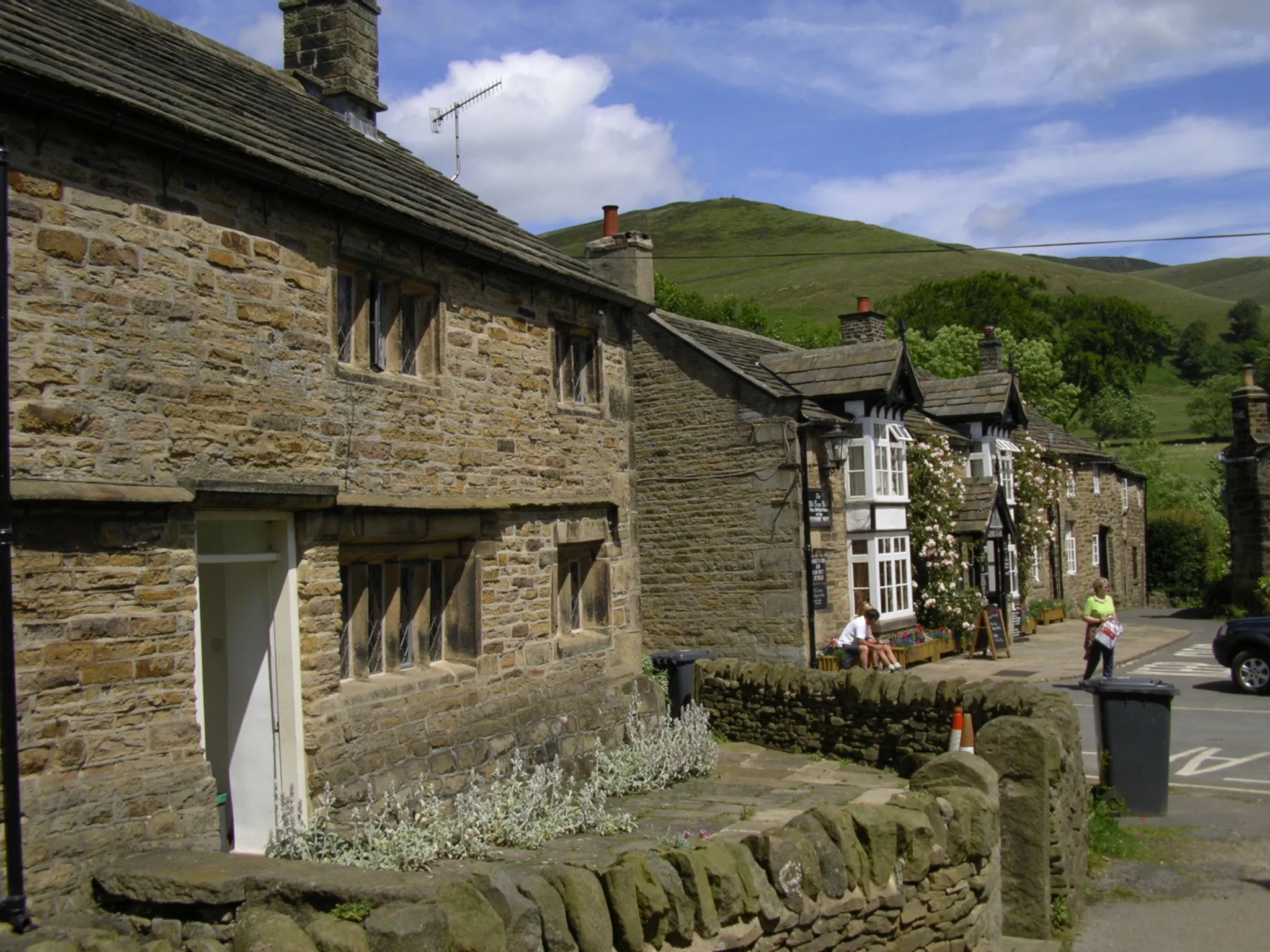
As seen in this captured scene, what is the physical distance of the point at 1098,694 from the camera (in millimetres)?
11031

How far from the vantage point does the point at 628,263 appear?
52.6 feet

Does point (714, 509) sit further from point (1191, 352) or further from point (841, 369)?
point (1191, 352)

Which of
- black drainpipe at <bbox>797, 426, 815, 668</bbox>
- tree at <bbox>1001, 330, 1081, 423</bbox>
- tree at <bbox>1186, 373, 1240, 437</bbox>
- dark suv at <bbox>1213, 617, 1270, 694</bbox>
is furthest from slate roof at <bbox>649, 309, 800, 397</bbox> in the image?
tree at <bbox>1186, 373, 1240, 437</bbox>

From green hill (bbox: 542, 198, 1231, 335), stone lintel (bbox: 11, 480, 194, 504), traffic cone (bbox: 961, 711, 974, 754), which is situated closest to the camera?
stone lintel (bbox: 11, 480, 194, 504)

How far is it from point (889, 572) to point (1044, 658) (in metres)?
3.98

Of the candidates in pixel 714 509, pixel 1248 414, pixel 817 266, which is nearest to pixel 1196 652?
pixel 1248 414

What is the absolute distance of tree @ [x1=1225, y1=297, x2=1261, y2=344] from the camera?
12331cm

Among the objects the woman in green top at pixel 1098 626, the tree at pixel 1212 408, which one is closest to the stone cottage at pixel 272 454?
the woman in green top at pixel 1098 626

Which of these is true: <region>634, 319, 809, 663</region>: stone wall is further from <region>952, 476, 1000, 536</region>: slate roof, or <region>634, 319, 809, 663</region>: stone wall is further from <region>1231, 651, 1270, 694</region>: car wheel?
<region>952, 476, 1000, 536</region>: slate roof

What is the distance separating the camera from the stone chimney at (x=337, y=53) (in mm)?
13211

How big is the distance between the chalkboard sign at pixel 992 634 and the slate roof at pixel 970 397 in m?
5.78

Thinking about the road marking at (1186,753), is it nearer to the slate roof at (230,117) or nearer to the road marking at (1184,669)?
the road marking at (1184,669)

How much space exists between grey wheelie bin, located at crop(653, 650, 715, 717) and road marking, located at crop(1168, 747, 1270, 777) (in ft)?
19.2

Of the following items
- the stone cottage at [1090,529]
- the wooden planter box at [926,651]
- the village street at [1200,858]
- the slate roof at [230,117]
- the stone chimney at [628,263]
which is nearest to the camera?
the slate roof at [230,117]
